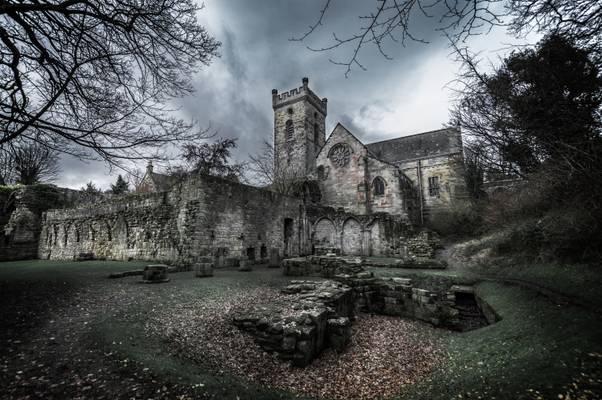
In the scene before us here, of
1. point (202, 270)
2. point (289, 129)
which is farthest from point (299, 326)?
point (289, 129)

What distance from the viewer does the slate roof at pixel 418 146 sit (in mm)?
30188

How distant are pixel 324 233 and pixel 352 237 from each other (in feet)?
7.22

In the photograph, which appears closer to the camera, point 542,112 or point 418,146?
point 542,112

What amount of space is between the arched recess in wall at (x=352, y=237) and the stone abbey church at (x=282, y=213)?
0.07 m

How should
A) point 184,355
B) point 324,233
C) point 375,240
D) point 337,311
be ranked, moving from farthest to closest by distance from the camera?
point 324,233 → point 375,240 → point 337,311 → point 184,355

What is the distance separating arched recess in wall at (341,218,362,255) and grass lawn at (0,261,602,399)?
45.2 ft

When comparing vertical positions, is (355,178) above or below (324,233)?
above

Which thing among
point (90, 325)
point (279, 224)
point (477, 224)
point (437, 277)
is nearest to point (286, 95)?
point (279, 224)

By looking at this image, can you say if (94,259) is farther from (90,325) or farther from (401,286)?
(401,286)

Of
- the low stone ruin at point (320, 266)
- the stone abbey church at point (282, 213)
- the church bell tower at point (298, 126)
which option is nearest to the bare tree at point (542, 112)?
the stone abbey church at point (282, 213)

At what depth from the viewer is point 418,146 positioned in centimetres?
3266

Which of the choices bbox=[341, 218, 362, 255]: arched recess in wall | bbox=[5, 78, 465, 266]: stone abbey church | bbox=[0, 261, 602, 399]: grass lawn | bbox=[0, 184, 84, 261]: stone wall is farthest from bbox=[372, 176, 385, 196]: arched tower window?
bbox=[0, 184, 84, 261]: stone wall

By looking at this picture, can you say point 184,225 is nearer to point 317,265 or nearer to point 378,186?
point 317,265

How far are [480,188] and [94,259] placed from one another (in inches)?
1073
